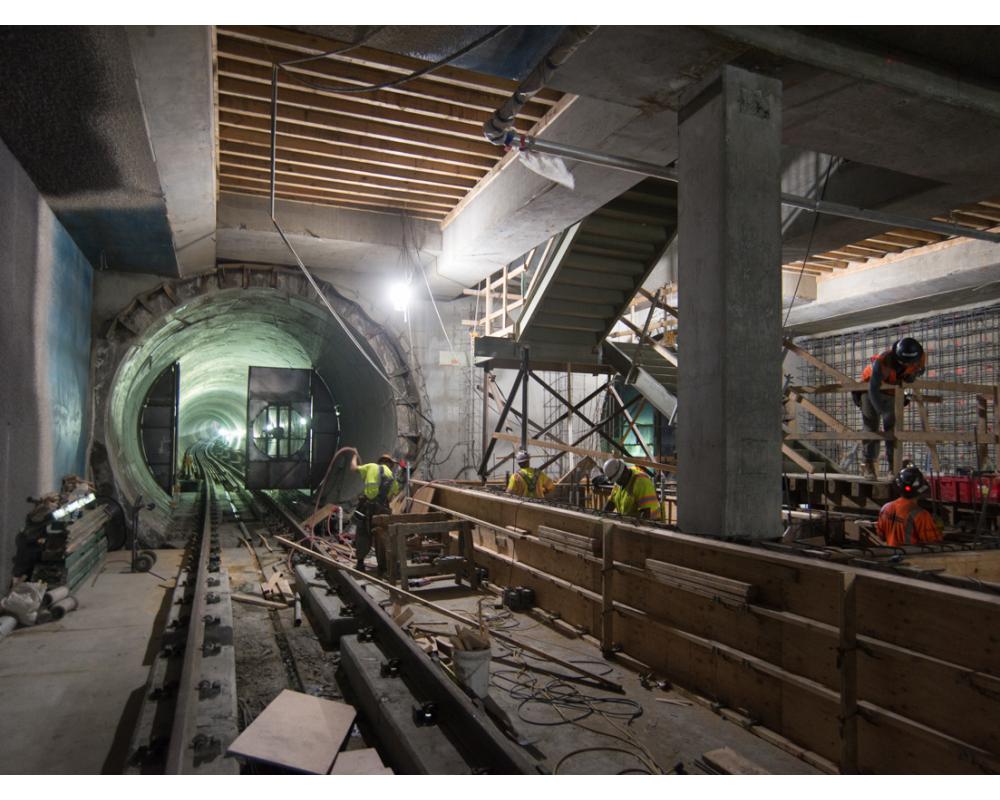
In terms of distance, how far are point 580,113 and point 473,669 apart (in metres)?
4.81

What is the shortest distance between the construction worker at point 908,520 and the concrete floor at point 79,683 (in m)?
6.03

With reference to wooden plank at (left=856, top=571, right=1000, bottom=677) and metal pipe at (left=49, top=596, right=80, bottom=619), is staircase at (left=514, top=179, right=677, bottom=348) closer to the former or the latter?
wooden plank at (left=856, top=571, right=1000, bottom=677)

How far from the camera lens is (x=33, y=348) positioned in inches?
272

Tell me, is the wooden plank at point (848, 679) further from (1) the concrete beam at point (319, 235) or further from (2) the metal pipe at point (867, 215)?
(1) the concrete beam at point (319, 235)

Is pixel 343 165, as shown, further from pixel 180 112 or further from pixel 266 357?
pixel 266 357

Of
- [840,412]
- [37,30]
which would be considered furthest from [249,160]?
[840,412]

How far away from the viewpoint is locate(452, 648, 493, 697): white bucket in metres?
4.11

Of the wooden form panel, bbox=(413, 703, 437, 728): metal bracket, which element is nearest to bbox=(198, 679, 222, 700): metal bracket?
bbox=(413, 703, 437, 728): metal bracket

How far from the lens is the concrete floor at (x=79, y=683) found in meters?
3.83

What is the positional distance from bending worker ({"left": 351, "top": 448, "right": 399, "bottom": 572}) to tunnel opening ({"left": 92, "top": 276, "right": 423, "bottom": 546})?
208 centimetres

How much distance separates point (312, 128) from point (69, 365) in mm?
4555

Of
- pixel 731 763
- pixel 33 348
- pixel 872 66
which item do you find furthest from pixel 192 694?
pixel 872 66

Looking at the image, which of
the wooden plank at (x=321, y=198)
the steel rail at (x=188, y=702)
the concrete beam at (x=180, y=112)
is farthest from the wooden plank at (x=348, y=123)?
the steel rail at (x=188, y=702)

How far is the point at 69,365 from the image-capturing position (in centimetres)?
839
